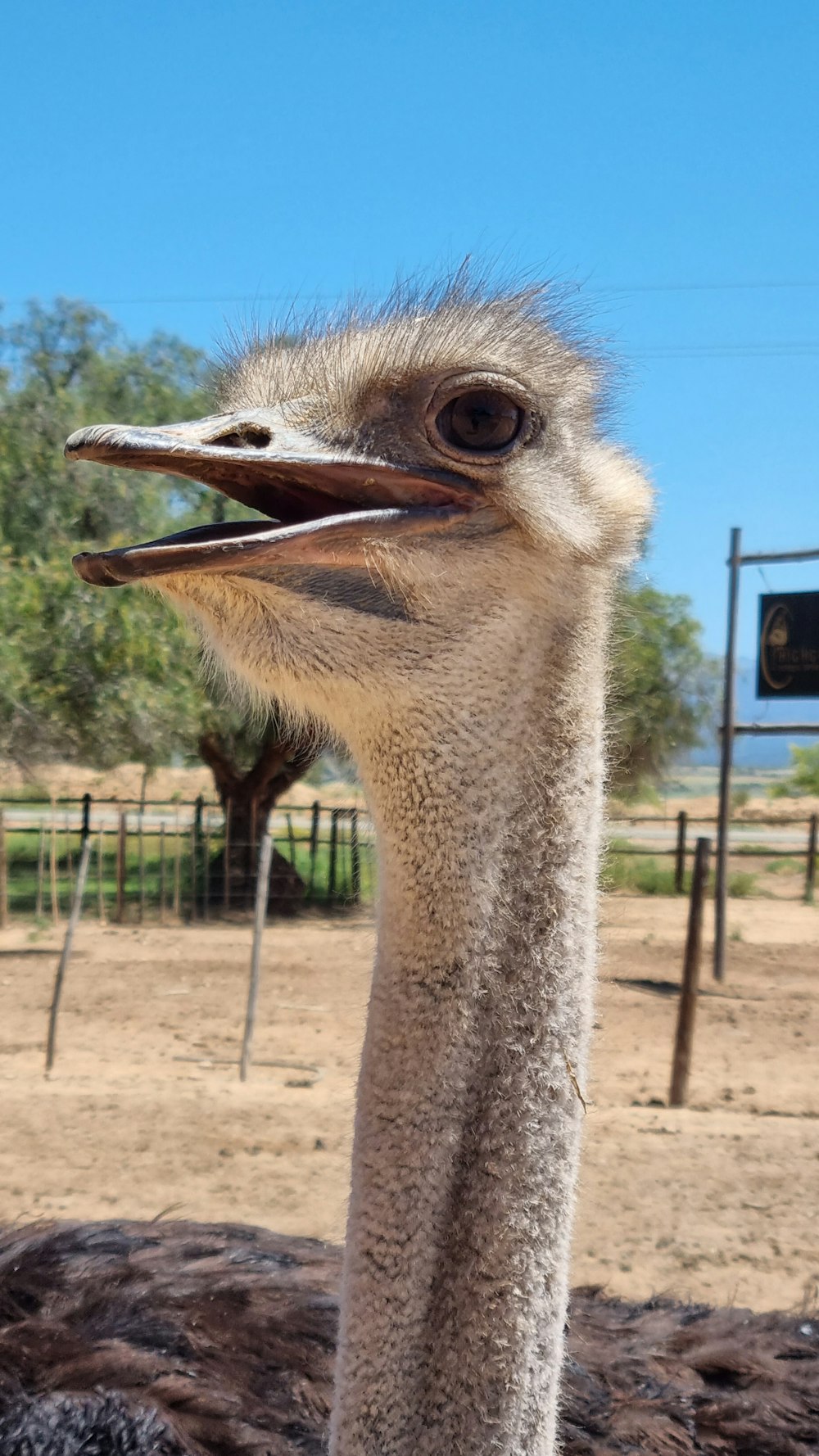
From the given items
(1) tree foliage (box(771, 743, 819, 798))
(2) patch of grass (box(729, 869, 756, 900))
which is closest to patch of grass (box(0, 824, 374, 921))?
(2) patch of grass (box(729, 869, 756, 900))

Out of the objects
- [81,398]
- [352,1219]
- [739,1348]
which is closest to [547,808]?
[352,1219]

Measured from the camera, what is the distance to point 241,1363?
6.48 ft

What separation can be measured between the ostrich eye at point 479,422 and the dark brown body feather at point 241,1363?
1.22 m

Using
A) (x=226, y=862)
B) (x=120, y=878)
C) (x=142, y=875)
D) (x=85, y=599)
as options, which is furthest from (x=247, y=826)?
(x=85, y=599)

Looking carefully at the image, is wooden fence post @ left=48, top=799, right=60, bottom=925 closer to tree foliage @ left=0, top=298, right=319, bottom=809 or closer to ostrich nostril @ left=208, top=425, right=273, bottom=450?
tree foliage @ left=0, top=298, right=319, bottom=809

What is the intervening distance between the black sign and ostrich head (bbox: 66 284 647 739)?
7.94 m

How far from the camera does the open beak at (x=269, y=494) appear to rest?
130 cm

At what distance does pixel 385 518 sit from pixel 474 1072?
0.56 meters

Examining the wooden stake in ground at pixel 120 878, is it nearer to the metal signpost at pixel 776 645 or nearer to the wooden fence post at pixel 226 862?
the wooden fence post at pixel 226 862

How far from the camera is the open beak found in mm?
1297

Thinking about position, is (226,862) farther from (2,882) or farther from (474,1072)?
(474,1072)

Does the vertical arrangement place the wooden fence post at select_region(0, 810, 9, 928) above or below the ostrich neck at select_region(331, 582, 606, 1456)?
below

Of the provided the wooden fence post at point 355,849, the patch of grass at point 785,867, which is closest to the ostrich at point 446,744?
the wooden fence post at point 355,849

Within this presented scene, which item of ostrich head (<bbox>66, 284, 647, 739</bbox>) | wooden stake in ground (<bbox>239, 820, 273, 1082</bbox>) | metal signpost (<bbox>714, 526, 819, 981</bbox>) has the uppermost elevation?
metal signpost (<bbox>714, 526, 819, 981</bbox>)
